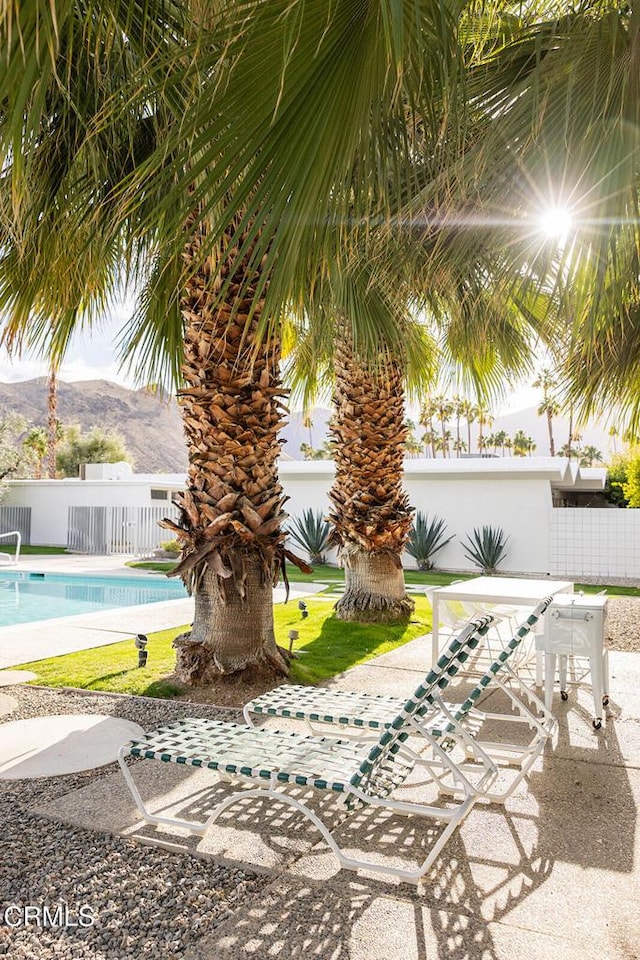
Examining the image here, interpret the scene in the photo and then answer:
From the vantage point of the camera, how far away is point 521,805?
13.6 feet

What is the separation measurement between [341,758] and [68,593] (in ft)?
46.4

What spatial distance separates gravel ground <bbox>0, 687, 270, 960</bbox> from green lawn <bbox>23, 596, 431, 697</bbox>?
2.75m

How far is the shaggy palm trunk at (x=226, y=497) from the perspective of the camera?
6645 mm

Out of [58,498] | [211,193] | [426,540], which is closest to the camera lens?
[211,193]

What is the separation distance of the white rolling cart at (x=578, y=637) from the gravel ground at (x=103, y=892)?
312 centimetres

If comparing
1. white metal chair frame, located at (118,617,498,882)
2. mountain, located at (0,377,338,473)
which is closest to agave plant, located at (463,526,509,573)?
white metal chair frame, located at (118,617,498,882)

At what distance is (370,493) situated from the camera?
409 inches

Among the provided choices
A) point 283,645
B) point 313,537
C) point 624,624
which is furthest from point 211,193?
point 313,537

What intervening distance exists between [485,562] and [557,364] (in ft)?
44.8

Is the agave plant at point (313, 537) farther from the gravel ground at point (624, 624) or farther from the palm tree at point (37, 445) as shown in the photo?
the palm tree at point (37, 445)

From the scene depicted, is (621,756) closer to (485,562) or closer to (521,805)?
(521,805)

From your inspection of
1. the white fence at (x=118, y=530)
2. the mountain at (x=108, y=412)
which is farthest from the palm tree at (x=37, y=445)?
the mountain at (x=108, y=412)

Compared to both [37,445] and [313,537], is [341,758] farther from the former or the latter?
[37,445]

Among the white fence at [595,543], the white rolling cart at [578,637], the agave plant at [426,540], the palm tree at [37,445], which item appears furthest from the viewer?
the palm tree at [37,445]
